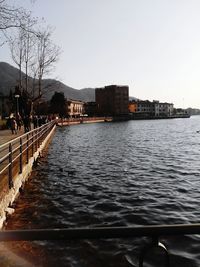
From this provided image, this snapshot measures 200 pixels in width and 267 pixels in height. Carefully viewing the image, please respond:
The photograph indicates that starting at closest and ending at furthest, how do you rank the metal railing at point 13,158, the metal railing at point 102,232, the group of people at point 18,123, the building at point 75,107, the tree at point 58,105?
1. the metal railing at point 102,232
2. the metal railing at point 13,158
3. the group of people at point 18,123
4. the tree at point 58,105
5. the building at point 75,107

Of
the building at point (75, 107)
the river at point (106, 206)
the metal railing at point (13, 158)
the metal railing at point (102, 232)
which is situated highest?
the building at point (75, 107)

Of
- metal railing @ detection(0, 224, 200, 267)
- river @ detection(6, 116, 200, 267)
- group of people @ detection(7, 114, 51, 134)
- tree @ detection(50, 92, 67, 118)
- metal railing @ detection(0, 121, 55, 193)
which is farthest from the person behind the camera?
tree @ detection(50, 92, 67, 118)

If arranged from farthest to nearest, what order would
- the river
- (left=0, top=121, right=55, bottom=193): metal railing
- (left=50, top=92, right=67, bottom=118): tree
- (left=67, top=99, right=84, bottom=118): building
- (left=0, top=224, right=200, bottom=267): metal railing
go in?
(left=67, top=99, right=84, bottom=118): building < (left=50, top=92, right=67, bottom=118): tree < (left=0, top=121, right=55, bottom=193): metal railing < the river < (left=0, top=224, right=200, bottom=267): metal railing

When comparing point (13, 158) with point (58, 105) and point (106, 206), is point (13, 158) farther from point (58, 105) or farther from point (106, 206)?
point (58, 105)

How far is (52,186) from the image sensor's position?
628 inches

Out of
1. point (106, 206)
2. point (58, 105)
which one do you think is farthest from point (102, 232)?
point (58, 105)

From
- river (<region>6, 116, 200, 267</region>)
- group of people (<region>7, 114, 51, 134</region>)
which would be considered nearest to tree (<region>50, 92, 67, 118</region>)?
group of people (<region>7, 114, 51, 134</region>)

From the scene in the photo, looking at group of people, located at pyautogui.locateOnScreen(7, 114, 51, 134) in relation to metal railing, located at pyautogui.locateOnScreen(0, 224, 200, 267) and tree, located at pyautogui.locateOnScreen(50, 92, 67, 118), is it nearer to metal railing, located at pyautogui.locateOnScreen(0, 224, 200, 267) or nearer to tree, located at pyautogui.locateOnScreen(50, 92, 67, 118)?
metal railing, located at pyautogui.locateOnScreen(0, 224, 200, 267)

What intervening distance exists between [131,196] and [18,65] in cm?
3964

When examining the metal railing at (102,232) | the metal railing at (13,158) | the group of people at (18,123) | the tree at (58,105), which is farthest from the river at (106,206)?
the tree at (58,105)

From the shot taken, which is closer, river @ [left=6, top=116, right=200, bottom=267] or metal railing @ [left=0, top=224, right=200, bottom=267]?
metal railing @ [left=0, top=224, right=200, bottom=267]

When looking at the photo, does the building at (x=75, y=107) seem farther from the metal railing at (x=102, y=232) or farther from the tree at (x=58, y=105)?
the metal railing at (x=102, y=232)

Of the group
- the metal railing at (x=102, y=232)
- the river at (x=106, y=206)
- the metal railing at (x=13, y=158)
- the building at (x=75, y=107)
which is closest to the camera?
the metal railing at (x=102, y=232)

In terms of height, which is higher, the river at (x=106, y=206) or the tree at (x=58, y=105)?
the tree at (x=58, y=105)
